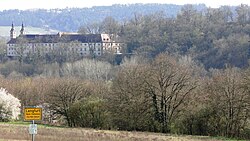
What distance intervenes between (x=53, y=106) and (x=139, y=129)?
39.8ft

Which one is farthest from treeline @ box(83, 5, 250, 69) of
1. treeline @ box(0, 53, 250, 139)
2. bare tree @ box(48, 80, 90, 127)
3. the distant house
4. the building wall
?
treeline @ box(0, 53, 250, 139)

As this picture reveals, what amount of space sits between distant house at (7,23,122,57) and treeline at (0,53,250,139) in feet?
260

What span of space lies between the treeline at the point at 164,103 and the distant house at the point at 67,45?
79.3 meters

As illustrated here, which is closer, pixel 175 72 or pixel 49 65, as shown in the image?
pixel 175 72

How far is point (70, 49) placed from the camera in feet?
461

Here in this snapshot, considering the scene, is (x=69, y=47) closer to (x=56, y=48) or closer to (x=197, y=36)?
(x=56, y=48)

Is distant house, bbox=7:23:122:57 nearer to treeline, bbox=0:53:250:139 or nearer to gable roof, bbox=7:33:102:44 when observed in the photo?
gable roof, bbox=7:33:102:44

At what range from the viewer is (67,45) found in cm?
14300

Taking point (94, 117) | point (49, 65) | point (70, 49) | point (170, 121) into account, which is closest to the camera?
point (170, 121)

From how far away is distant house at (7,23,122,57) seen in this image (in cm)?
14000

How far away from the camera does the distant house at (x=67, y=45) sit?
140 meters

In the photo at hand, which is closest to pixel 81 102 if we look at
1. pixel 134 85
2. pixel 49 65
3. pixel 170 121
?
pixel 134 85

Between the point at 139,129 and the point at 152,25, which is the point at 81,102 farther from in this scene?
the point at 152,25

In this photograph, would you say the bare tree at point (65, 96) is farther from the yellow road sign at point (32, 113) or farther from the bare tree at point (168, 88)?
the yellow road sign at point (32, 113)
